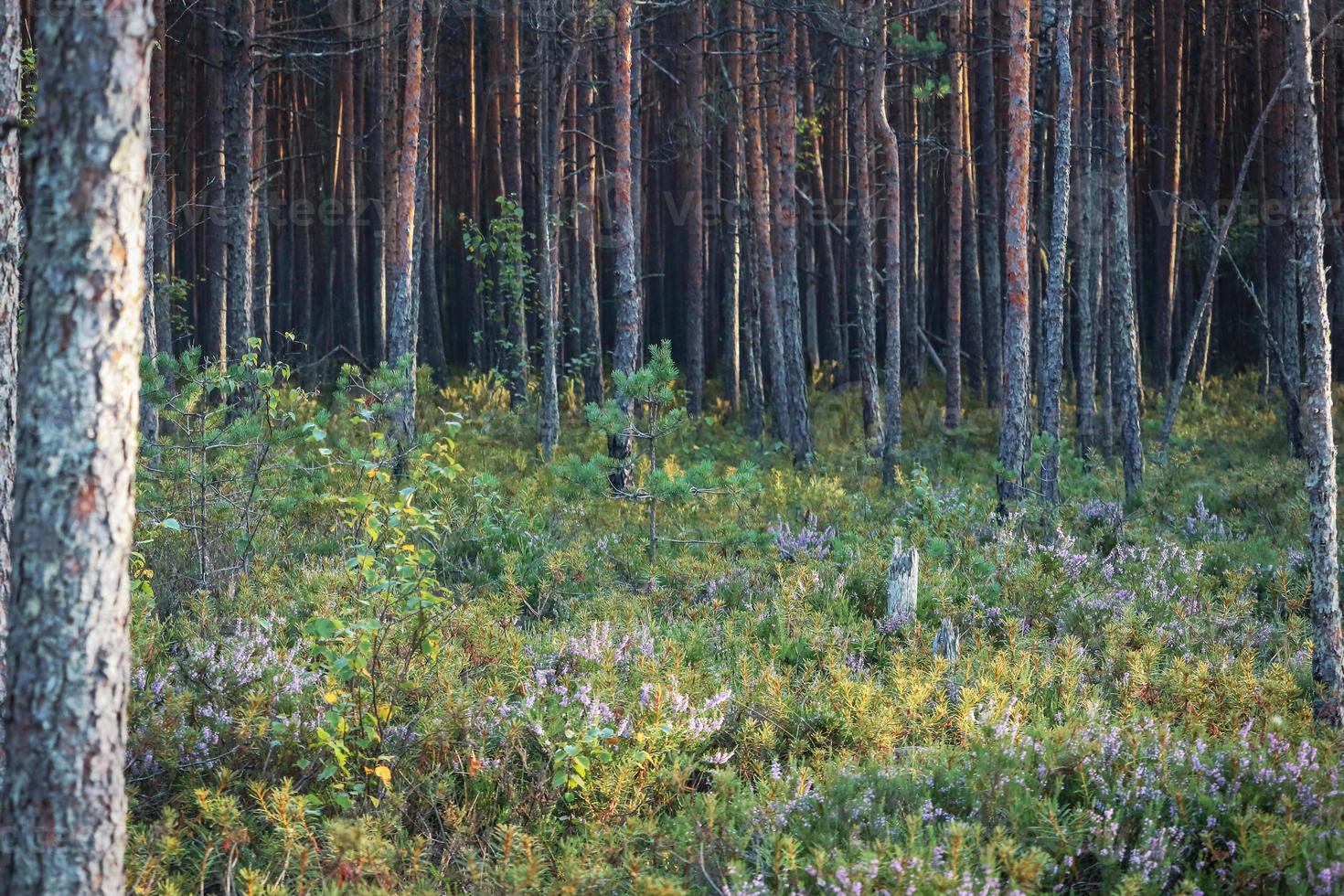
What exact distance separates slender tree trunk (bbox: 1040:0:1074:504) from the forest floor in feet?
4.54

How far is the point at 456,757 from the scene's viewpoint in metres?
5.11

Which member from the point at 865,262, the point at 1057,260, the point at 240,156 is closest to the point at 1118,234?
the point at 1057,260

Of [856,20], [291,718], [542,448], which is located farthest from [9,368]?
[856,20]

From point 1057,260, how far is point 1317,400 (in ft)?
20.6

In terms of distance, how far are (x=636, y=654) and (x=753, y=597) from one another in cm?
200

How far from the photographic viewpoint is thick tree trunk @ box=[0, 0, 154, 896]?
120 inches

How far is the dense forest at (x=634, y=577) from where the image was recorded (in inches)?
126

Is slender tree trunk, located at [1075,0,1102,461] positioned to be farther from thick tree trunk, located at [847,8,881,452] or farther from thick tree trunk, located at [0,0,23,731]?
thick tree trunk, located at [0,0,23,731]

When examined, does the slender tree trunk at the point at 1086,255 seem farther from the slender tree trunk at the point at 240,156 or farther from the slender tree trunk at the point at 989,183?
the slender tree trunk at the point at 240,156

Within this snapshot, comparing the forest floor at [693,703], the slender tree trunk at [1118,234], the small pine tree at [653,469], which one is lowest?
the forest floor at [693,703]

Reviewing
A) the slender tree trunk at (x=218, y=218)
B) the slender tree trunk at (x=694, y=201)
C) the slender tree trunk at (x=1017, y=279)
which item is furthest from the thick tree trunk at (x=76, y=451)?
the slender tree trunk at (x=694, y=201)

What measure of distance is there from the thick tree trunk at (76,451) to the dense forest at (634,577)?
12 millimetres

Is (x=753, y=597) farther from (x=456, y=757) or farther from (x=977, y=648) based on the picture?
(x=456, y=757)

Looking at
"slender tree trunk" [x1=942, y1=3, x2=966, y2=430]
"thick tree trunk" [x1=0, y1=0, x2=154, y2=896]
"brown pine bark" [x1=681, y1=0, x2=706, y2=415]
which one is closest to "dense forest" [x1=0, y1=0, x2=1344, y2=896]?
"thick tree trunk" [x1=0, y1=0, x2=154, y2=896]
